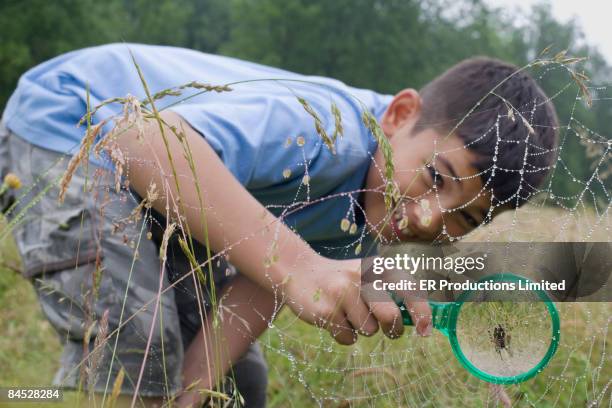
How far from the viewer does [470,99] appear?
1.80 metres

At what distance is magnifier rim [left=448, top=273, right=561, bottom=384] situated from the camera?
1.14 m

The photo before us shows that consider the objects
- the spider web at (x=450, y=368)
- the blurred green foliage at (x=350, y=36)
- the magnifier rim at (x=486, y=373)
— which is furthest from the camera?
the blurred green foliage at (x=350, y=36)

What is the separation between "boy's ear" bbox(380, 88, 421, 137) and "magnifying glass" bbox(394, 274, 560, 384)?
74cm

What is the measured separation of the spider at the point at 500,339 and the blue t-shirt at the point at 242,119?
37cm

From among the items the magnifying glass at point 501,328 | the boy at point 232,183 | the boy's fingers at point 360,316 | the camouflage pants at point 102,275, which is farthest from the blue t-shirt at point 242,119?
the magnifying glass at point 501,328

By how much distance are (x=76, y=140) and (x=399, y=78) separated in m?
24.7

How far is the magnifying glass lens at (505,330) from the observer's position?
120cm

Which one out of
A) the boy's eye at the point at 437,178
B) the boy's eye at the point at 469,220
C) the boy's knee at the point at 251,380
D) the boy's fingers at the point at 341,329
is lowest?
the boy's knee at the point at 251,380

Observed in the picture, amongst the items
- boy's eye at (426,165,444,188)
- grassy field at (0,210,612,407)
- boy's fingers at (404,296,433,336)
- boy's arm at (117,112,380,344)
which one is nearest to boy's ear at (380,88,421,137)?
boy's eye at (426,165,444,188)

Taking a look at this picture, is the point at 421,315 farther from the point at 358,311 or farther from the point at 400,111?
the point at 400,111

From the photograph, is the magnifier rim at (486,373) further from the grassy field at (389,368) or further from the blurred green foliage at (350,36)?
the blurred green foliage at (350,36)

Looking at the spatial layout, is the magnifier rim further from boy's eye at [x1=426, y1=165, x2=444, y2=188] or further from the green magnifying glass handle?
boy's eye at [x1=426, y1=165, x2=444, y2=188]

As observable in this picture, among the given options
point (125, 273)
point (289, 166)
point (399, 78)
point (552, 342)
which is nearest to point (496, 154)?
point (289, 166)

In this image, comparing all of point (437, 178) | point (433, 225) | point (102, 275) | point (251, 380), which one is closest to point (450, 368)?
point (433, 225)
